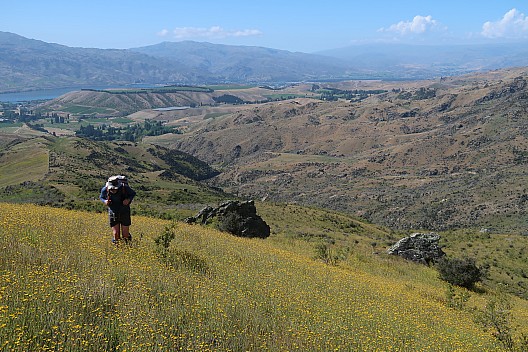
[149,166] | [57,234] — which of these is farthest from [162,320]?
[149,166]

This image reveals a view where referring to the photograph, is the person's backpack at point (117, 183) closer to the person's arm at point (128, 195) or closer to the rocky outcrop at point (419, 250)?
the person's arm at point (128, 195)

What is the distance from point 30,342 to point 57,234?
6012mm

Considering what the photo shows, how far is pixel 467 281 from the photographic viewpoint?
20.3 m

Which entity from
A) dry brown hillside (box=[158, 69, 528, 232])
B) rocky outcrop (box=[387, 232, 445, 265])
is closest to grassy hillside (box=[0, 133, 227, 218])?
rocky outcrop (box=[387, 232, 445, 265])

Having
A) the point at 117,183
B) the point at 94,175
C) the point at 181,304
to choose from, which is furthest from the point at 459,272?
the point at 94,175

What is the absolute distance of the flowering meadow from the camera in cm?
581

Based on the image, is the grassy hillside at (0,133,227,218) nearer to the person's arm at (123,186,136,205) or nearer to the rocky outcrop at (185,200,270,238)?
the rocky outcrop at (185,200,270,238)

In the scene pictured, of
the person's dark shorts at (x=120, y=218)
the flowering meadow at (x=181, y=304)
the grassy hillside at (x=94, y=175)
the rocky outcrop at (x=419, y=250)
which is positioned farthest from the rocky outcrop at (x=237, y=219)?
the person's dark shorts at (x=120, y=218)

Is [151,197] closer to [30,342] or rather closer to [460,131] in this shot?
[30,342]

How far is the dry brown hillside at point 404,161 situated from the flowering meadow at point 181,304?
180 feet

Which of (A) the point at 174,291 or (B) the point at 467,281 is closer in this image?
(A) the point at 174,291

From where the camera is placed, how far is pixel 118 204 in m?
11.7

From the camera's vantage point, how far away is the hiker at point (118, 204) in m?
11.6

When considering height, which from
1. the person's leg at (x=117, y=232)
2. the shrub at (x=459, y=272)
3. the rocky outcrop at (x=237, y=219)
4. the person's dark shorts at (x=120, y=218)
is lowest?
the shrub at (x=459, y=272)
